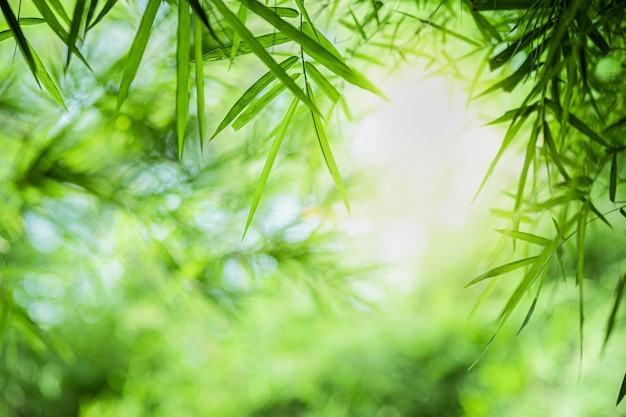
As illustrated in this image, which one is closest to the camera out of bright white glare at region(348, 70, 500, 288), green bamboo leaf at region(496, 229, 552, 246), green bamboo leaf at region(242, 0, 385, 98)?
green bamboo leaf at region(242, 0, 385, 98)

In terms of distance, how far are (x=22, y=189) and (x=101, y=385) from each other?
0.84 metres

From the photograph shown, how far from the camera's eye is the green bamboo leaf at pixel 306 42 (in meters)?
0.26

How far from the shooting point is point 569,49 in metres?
0.43

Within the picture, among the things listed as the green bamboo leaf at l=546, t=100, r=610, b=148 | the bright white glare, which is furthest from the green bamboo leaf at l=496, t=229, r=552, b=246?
the bright white glare

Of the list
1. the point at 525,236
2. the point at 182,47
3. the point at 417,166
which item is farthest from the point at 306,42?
the point at 417,166

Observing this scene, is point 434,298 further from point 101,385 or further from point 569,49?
point 569,49

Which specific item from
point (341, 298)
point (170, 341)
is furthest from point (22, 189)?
point (170, 341)

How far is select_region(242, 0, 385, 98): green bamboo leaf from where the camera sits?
0.26m

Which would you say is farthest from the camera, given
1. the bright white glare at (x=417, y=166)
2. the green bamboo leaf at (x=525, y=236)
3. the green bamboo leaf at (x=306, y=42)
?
the bright white glare at (x=417, y=166)

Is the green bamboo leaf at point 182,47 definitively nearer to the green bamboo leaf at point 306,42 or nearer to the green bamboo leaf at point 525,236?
the green bamboo leaf at point 306,42

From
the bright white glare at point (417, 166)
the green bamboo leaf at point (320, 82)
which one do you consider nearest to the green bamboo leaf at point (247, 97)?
the green bamboo leaf at point (320, 82)

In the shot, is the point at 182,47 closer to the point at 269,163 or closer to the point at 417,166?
the point at 269,163

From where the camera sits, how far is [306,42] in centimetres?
28

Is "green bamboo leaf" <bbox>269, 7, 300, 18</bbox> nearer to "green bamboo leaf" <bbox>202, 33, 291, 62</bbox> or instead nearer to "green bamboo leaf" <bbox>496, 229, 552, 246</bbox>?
"green bamboo leaf" <bbox>202, 33, 291, 62</bbox>
